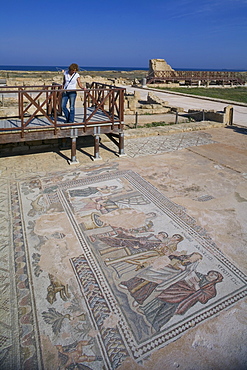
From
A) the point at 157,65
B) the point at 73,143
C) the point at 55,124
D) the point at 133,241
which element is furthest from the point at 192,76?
the point at 133,241

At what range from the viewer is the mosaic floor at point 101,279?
7.70ft

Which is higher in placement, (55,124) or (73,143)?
(55,124)

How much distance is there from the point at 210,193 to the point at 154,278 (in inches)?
94.5

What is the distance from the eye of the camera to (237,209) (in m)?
4.48

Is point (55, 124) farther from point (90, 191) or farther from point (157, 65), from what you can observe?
point (157, 65)

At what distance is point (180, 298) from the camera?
2.82 meters

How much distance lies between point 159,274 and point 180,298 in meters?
0.37

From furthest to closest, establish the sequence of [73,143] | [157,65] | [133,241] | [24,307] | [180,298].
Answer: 1. [157,65]
2. [73,143]
3. [133,241]
4. [180,298]
5. [24,307]

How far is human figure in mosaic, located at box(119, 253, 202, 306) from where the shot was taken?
289 cm

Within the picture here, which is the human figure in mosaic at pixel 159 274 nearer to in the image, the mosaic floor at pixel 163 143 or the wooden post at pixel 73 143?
the wooden post at pixel 73 143

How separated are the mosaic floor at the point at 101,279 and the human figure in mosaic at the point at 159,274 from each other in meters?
0.01

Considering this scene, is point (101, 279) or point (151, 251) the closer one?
point (101, 279)

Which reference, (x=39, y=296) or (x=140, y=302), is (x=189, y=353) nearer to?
(x=140, y=302)

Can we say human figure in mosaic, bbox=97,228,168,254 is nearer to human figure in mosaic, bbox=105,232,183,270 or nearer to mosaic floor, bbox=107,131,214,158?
human figure in mosaic, bbox=105,232,183,270
